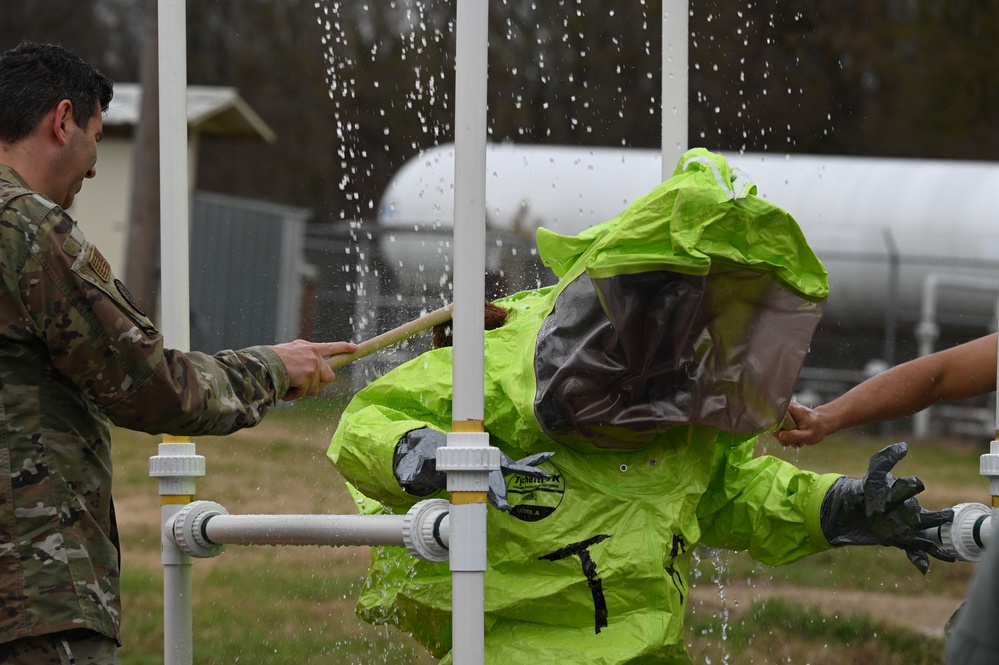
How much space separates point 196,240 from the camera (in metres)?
15.5

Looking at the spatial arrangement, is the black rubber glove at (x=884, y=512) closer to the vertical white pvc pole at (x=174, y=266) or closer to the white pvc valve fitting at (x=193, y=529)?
the white pvc valve fitting at (x=193, y=529)

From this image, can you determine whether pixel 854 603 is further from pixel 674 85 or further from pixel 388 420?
pixel 388 420

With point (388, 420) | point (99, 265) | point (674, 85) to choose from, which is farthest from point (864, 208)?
point (99, 265)

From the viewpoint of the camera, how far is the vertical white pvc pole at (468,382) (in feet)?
8.66

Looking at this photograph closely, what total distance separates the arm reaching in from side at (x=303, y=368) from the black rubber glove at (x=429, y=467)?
8.9 inches

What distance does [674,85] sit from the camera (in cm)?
387

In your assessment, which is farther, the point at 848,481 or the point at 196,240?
the point at 196,240

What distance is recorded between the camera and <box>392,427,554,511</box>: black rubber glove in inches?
106

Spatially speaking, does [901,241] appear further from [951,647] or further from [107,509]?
[951,647]

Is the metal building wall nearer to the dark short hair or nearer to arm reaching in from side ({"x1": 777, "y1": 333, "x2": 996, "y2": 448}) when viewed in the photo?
arm reaching in from side ({"x1": 777, "y1": 333, "x2": 996, "y2": 448})

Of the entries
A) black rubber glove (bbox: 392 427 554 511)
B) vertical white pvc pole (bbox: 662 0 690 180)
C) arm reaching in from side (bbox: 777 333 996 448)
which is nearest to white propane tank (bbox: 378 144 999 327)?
vertical white pvc pole (bbox: 662 0 690 180)

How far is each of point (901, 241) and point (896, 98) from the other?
7.48 meters

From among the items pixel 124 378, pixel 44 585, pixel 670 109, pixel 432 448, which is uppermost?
pixel 670 109

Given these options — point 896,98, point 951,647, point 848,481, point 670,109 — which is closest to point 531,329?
point 848,481
